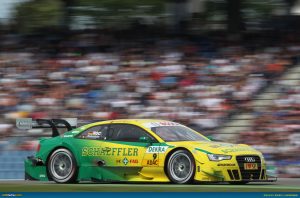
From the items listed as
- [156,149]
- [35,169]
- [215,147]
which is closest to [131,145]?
[156,149]

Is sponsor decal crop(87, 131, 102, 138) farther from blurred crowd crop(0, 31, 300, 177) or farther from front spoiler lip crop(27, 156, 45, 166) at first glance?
blurred crowd crop(0, 31, 300, 177)

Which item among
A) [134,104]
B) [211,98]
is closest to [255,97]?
[211,98]

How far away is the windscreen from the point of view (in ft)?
42.8

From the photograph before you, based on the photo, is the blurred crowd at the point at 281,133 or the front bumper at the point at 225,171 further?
the blurred crowd at the point at 281,133

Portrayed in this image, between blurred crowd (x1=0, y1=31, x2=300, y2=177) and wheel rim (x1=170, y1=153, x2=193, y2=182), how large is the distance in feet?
15.5

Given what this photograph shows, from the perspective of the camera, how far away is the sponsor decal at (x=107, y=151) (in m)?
13.0

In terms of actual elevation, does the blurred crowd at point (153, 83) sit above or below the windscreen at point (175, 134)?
above

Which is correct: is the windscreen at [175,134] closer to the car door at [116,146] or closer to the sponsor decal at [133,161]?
the car door at [116,146]

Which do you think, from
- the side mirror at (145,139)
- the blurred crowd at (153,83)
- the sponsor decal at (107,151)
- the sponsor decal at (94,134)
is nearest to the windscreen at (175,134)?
the side mirror at (145,139)

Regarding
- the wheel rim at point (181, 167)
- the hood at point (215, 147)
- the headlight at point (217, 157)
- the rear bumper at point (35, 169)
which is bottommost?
the rear bumper at point (35, 169)

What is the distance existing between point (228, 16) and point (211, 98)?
13.4 ft

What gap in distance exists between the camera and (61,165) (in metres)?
13.4

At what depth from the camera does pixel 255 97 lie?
59.7 ft

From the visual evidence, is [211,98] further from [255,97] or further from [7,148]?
[7,148]
